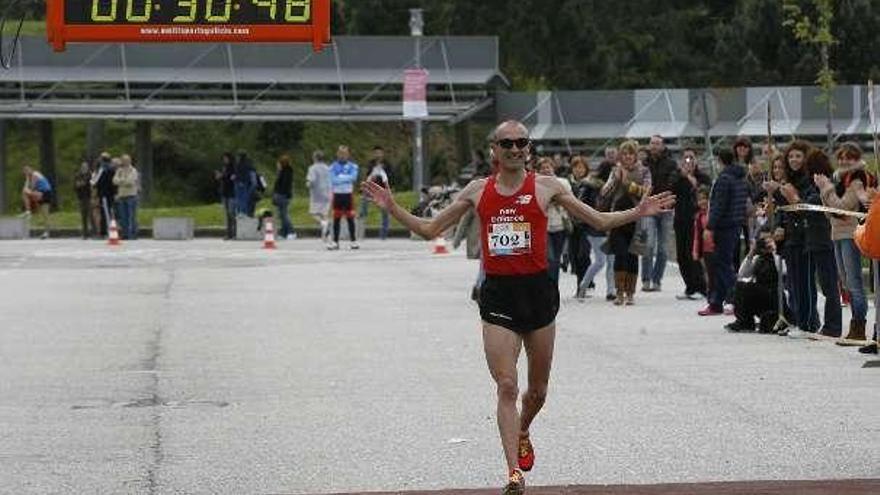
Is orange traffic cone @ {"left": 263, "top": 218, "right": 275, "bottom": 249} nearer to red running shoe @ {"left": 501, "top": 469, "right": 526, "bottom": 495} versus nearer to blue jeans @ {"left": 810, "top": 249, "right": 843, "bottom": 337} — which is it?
blue jeans @ {"left": 810, "top": 249, "right": 843, "bottom": 337}

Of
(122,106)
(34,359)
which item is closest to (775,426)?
(34,359)

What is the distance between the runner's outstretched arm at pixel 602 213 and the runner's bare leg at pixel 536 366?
61cm

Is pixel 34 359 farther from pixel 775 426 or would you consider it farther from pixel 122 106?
pixel 122 106

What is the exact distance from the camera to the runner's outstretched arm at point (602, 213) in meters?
10.7

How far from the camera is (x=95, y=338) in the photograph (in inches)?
765

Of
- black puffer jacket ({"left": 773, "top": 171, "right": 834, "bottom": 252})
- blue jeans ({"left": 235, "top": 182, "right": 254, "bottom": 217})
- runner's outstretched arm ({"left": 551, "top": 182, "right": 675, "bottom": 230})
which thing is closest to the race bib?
runner's outstretched arm ({"left": 551, "top": 182, "right": 675, "bottom": 230})

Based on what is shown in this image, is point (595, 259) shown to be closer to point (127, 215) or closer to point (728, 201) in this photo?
point (728, 201)

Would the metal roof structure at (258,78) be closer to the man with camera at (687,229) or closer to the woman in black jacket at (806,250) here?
the man with camera at (687,229)

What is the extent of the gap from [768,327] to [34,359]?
21.2 feet

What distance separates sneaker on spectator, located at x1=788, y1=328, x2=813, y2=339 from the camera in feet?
61.0

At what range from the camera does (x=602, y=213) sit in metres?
10.9

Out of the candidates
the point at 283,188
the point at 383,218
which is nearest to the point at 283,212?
the point at 283,188

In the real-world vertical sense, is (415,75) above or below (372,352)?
above

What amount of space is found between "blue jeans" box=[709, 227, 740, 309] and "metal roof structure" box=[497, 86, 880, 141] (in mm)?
24268
